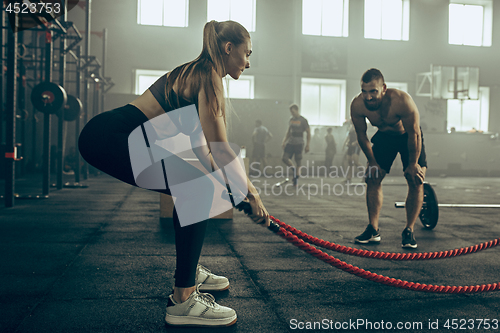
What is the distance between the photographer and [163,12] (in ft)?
46.8

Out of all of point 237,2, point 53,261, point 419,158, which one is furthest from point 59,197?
point 237,2

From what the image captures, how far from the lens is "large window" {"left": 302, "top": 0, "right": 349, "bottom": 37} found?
15.1 meters

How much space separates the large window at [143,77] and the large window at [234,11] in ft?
8.53

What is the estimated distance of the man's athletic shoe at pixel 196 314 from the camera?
163 centimetres

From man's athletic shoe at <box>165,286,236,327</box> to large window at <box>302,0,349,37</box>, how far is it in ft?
47.7

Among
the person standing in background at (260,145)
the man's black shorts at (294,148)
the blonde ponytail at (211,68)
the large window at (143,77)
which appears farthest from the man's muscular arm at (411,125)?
the large window at (143,77)

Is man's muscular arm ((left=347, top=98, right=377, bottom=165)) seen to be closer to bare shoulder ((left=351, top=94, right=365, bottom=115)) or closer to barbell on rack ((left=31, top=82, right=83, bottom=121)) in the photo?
bare shoulder ((left=351, top=94, right=365, bottom=115))

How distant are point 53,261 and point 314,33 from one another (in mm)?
14134

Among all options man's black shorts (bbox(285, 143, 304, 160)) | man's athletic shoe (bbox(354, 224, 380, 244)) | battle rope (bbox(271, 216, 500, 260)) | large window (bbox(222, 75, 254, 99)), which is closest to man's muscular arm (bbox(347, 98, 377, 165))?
man's athletic shoe (bbox(354, 224, 380, 244))

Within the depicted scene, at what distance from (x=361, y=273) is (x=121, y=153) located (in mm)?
1069

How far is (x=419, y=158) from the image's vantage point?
328 centimetres

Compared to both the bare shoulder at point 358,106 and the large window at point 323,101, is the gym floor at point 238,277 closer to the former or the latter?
the bare shoulder at point 358,106

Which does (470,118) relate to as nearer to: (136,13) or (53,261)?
(136,13)

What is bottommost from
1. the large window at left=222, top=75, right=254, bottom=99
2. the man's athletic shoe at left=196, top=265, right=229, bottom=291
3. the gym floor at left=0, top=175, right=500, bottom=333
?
the gym floor at left=0, top=175, right=500, bottom=333
